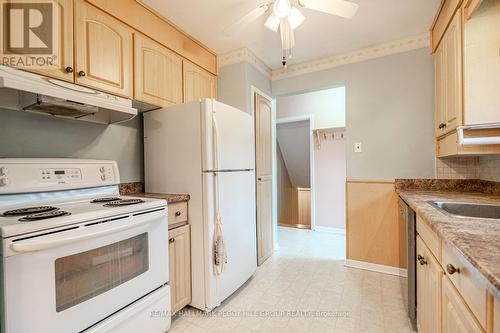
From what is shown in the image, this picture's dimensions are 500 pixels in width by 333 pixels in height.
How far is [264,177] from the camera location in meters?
2.70

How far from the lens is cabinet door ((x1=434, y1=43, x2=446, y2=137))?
1825mm

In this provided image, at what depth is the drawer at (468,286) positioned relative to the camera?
0.61 metres

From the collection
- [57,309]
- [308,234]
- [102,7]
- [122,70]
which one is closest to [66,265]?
[57,309]

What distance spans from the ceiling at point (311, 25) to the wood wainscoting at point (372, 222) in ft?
4.58

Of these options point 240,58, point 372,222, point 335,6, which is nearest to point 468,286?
point 335,6

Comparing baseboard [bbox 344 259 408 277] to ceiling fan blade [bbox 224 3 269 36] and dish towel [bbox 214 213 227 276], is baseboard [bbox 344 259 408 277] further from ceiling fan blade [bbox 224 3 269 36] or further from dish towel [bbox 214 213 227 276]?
ceiling fan blade [bbox 224 3 269 36]

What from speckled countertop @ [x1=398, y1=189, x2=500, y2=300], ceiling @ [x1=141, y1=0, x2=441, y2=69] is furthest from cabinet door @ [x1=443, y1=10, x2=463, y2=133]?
speckled countertop @ [x1=398, y1=189, x2=500, y2=300]

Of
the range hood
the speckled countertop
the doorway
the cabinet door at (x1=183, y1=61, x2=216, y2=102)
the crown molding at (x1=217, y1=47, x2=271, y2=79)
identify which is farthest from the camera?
the doorway

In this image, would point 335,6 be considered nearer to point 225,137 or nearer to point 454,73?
point 454,73

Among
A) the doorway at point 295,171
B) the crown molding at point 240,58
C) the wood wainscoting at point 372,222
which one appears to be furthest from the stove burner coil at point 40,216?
the doorway at point 295,171

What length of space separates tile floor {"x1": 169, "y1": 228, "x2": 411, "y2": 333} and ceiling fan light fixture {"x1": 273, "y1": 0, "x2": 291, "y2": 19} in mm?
2041

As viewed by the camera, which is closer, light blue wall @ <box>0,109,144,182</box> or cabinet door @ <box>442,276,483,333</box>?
cabinet door @ <box>442,276,483,333</box>

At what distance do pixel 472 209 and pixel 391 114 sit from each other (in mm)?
1230

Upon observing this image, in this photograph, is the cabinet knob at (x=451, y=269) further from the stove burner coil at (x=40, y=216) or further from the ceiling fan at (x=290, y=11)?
the stove burner coil at (x=40, y=216)
